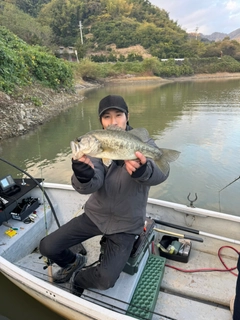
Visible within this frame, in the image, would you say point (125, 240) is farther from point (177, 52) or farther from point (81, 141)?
point (177, 52)

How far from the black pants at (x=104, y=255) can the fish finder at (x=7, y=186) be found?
152 centimetres

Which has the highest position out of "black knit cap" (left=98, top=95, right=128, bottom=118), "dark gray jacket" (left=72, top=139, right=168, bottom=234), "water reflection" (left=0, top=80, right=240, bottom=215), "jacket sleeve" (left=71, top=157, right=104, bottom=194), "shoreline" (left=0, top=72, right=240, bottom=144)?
"black knit cap" (left=98, top=95, right=128, bottom=118)

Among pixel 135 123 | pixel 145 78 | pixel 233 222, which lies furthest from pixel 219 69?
pixel 233 222

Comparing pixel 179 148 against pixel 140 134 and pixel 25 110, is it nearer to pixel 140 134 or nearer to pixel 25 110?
pixel 25 110

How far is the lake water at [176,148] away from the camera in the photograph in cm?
636

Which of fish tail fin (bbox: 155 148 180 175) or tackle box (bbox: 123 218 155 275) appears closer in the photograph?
fish tail fin (bbox: 155 148 180 175)

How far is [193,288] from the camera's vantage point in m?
3.15

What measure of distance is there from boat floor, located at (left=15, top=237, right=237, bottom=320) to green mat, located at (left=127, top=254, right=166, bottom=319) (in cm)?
15

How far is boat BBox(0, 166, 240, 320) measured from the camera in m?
2.66

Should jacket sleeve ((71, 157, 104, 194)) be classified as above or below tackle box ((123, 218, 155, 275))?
above

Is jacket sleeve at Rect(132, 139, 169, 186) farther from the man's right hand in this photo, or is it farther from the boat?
the boat

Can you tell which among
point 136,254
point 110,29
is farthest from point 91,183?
point 110,29

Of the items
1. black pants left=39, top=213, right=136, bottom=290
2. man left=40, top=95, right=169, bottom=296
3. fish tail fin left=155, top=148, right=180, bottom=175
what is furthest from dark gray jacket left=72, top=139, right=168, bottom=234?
fish tail fin left=155, top=148, right=180, bottom=175

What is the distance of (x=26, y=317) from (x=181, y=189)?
5.10 m
